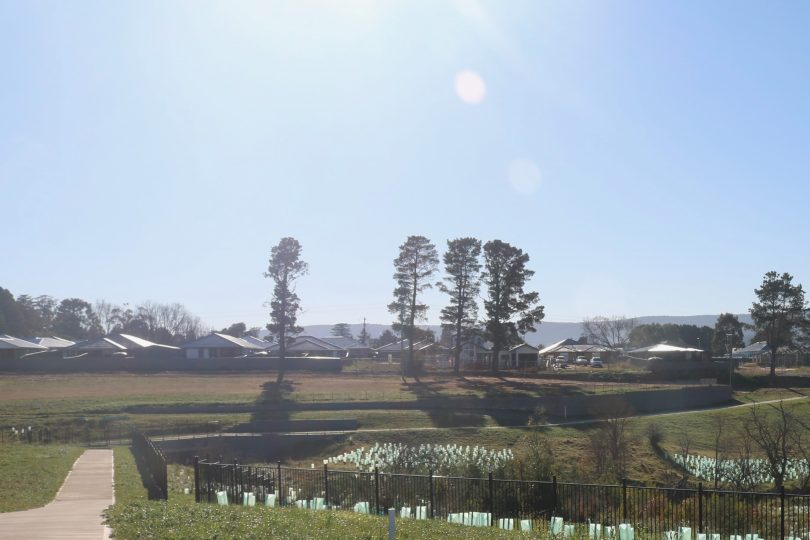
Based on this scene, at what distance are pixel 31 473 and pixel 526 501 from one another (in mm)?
12913

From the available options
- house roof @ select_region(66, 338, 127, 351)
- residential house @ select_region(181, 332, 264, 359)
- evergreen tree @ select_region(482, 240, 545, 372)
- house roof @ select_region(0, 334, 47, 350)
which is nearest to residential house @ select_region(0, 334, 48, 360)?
house roof @ select_region(0, 334, 47, 350)

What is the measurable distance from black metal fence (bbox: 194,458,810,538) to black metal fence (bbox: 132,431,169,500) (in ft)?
2.56

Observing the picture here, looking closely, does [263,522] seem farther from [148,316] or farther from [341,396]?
[148,316]

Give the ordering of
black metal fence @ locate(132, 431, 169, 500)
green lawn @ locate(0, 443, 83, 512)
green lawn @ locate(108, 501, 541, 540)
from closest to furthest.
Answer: green lawn @ locate(108, 501, 541, 540) → green lawn @ locate(0, 443, 83, 512) → black metal fence @ locate(132, 431, 169, 500)

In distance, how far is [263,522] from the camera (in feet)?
38.5

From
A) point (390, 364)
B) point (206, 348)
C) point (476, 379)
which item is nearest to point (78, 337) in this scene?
point (206, 348)

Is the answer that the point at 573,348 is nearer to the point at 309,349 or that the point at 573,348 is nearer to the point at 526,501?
the point at 309,349

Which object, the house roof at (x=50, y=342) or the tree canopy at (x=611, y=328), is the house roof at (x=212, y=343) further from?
the tree canopy at (x=611, y=328)

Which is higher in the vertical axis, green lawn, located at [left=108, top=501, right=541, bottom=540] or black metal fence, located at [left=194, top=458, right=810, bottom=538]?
green lawn, located at [left=108, top=501, right=541, bottom=540]

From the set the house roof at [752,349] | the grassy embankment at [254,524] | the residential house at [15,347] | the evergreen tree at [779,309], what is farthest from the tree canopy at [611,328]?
the grassy embankment at [254,524]

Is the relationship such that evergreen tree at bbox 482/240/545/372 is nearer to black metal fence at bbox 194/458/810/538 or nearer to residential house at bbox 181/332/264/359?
residential house at bbox 181/332/264/359

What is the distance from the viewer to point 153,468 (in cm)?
1931

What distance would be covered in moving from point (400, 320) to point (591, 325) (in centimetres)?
8055

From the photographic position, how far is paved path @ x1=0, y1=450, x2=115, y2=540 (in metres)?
11.8
